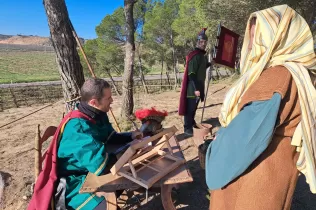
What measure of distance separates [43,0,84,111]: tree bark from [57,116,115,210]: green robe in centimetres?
144

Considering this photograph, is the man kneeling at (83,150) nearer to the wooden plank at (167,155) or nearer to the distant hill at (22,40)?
the wooden plank at (167,155)

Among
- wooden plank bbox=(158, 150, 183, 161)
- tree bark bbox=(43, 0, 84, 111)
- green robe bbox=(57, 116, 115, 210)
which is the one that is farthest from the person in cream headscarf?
tree bark bbox=(43, 0, 84, 111)

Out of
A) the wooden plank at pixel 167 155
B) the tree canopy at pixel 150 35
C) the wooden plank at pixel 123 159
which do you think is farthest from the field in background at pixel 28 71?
the wooden plank at pixel 123 159

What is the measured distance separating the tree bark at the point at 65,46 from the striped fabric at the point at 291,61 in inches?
104

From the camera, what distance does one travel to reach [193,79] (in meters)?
4.26

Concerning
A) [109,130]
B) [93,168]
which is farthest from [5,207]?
[93,168]

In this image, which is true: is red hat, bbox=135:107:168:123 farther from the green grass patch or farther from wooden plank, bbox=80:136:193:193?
the green grass patch

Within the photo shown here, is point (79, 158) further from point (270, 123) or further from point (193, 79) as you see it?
point (193, 79)

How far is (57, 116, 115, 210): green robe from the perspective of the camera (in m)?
1.76

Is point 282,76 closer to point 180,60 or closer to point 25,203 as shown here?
point 25,203

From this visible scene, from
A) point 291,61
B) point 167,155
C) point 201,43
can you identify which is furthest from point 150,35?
point 291,61

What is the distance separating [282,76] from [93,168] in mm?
1453

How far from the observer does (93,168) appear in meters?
1.77

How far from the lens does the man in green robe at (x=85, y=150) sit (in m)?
1.77
